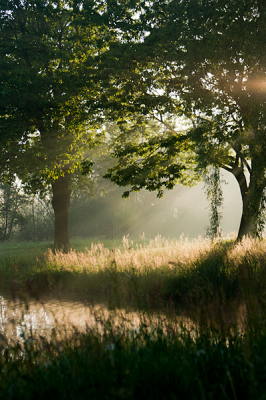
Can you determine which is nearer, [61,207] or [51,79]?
[51,79]

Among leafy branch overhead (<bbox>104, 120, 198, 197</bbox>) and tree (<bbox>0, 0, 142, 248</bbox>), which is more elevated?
tree (<bbox>0, 0, 142, 248</bbox>)

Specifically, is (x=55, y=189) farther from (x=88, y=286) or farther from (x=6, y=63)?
(x=88, y=286)

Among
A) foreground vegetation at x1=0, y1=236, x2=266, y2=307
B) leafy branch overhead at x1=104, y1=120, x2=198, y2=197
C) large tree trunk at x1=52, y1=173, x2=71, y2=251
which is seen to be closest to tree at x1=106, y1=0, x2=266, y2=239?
leafy branch overhead at x1=104, y1=120, x2=198, y2=197

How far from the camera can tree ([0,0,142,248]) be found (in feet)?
44.0

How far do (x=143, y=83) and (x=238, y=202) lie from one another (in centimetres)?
8182

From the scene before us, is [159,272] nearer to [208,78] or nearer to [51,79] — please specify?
[208,78]

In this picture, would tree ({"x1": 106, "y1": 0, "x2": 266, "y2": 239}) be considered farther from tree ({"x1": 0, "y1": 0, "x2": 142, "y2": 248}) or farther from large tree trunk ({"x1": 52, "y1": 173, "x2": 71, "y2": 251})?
large tree trunk ({"x1": 52, "y1": 173, "x2": 71, "y2": 251})

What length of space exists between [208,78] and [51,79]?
6.72 metres

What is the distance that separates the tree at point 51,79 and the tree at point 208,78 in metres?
1.65

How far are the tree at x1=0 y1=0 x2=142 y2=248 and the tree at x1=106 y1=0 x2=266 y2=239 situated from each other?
1648mm

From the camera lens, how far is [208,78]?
12.6 meters

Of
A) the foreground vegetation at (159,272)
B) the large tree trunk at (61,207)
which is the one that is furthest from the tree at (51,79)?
the foreground vegetation at (159,272)

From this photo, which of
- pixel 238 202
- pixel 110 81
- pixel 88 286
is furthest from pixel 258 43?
pixel 238 202

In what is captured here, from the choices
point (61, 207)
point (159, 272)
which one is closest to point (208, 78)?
point (159, 272)
